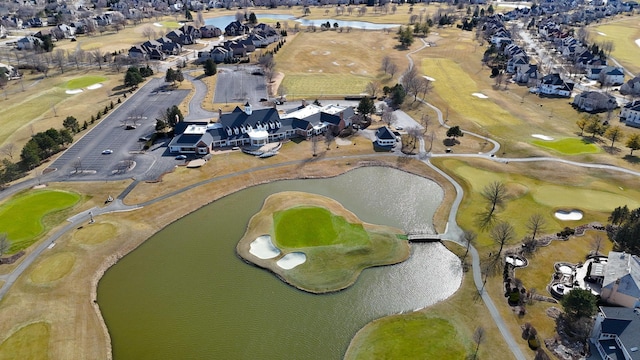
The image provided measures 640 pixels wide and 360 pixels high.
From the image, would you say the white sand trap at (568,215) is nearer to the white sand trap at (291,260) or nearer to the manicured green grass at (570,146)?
the manicured green grass at (570,146)

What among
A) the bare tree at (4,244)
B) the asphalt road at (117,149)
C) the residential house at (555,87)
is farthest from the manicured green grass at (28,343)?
the residential house at (555,87)

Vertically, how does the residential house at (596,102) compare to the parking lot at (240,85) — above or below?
below

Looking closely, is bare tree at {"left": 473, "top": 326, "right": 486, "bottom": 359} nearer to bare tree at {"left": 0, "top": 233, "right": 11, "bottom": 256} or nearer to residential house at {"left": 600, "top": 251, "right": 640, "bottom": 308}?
residential house at {"left": 600, "top": 251, "right": 640, "bottom": 308}

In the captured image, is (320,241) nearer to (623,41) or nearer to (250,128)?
(250,128)

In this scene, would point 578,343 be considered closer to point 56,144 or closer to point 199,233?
point 199,233

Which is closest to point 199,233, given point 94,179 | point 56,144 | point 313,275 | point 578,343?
point 313,275

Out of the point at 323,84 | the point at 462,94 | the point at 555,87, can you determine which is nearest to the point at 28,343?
the point at 323,84
